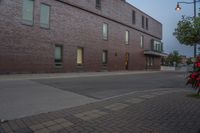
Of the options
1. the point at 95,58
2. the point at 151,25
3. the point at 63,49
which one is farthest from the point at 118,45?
the point at 151,25

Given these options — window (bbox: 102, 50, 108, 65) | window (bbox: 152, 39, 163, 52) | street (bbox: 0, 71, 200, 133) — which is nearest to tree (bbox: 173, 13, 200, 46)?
street (bbox: 0, 71, 200, 133)

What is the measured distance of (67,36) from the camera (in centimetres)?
2072

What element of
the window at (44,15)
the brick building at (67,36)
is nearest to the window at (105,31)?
the brick building at (67,36)

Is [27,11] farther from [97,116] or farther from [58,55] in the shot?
[97,116]

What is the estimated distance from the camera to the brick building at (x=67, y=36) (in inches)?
632

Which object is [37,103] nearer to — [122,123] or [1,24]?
[122,123]

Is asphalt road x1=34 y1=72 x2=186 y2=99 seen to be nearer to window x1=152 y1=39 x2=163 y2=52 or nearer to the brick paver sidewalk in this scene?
the brick paver sidewalk

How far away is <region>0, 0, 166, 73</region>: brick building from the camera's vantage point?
52.7ft

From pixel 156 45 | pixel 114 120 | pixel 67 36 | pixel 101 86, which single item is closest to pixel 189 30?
pixel 101 86

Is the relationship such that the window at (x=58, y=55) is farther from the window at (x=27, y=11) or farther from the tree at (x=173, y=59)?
the tree at (x=173, y=59)

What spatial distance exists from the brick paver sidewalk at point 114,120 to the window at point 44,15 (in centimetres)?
1404

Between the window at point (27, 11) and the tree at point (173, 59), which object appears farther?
the tree at point (173, 59)

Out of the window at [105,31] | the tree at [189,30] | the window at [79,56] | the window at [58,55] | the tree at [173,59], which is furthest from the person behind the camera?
the tree at [173,59]

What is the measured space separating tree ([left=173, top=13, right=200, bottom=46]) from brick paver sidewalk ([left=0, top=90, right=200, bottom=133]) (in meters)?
6.42
